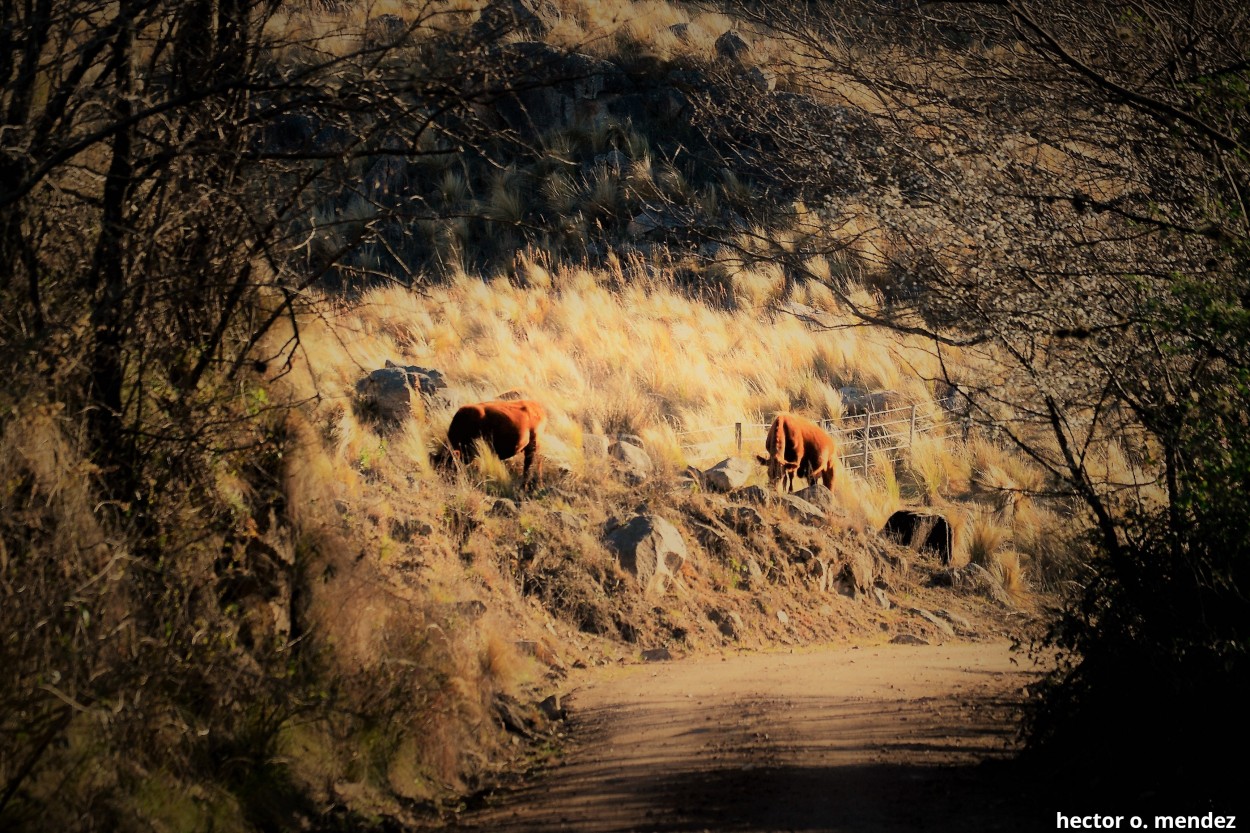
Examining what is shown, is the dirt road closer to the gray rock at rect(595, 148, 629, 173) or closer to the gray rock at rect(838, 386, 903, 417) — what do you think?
the gray rock at rect(838, 386, 903, 417)

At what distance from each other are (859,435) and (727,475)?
5.48m

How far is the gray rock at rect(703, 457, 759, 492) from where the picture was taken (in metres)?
15.0

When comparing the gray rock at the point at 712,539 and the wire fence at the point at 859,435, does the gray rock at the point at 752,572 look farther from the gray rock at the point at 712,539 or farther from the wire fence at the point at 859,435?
the wire fence at the point at 859,435

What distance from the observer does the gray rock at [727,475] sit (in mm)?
15008

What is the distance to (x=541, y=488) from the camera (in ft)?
43.9

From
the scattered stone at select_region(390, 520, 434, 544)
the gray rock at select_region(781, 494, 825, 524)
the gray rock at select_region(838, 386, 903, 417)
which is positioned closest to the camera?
the scattered stone at select_region(390, 520, 434, 544)

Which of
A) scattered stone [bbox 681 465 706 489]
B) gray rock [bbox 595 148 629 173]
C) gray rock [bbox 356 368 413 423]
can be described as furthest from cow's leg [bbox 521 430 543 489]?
gray rock [bbox 595 148 629 173]

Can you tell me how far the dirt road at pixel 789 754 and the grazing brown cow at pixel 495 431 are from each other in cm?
408

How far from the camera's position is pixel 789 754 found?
264 inches

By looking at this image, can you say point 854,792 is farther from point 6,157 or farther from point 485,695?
point 6,157

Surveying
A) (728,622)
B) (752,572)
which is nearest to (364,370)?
(728,622)

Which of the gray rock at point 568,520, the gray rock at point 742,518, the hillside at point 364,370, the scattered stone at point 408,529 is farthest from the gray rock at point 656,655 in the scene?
the gray rock at point 742,518

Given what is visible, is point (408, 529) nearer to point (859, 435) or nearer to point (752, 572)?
point (752, 572)

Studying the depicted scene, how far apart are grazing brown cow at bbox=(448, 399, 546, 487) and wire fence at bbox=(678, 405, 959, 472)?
4.18m
